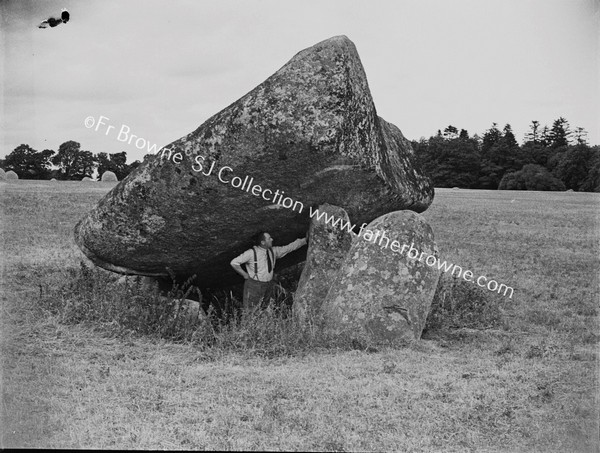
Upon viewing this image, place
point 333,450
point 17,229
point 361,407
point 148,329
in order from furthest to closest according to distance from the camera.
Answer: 1. point 17,229
2. point 148,329
3. point 361,407
4. point 333,450

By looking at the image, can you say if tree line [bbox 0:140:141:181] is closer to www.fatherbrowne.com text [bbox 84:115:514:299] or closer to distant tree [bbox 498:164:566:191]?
www.fatherbrowne.com text [bbox 84:115:514:299]

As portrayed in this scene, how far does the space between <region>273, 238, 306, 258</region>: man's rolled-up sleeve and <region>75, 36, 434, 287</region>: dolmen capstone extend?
144mm

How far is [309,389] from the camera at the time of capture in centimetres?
782

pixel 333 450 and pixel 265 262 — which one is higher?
pixel 265 262

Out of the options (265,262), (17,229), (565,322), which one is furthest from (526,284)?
(17,229)

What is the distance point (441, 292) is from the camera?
11.5 m

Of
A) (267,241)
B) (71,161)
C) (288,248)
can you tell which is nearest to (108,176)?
(71,161)

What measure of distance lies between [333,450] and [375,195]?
520 cm

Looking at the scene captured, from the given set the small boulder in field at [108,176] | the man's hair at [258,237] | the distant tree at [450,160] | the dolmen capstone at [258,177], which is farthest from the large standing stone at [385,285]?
the small boulder in field at [108,176]

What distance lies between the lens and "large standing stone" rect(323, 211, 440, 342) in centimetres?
967

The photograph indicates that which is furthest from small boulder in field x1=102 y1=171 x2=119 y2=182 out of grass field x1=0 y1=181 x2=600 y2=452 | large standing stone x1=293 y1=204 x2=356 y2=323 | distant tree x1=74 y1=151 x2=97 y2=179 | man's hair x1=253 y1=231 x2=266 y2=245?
large standing stone x1=293 y1=204 x2=356 y2=323

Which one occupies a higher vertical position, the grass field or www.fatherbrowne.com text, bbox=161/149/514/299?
www.fatherbrowne.com text, bbox=161/149/514/299

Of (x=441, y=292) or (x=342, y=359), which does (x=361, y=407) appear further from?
(x=441, y=292)

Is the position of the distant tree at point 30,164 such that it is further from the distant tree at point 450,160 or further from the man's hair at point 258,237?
the distant tree at point 450,160
